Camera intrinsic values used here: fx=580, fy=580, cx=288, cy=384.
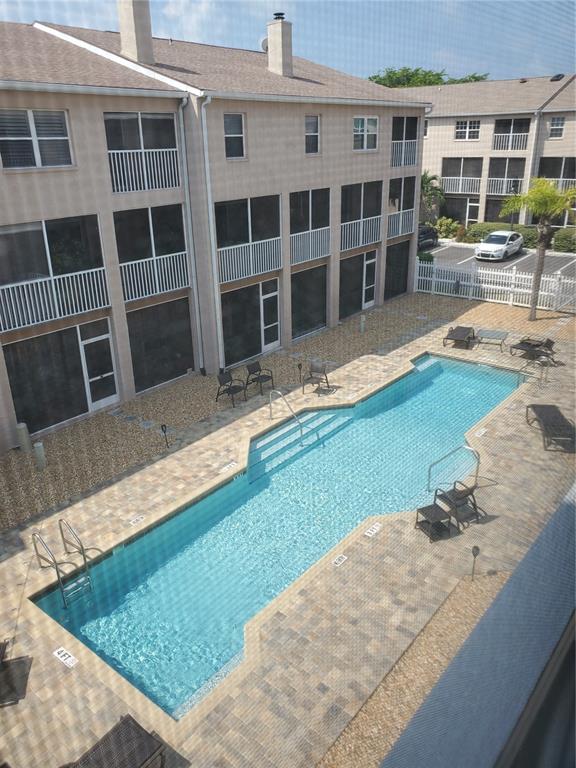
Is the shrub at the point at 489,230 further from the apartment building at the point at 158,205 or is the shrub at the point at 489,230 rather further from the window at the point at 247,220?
the window at the point at 247,220

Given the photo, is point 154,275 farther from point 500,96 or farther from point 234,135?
point 500,96

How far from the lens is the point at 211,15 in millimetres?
7734

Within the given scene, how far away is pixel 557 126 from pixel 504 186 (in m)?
3.57

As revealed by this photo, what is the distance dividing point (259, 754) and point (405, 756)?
64.2 inches

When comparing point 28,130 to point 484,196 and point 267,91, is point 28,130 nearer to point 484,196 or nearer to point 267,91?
point 267,91

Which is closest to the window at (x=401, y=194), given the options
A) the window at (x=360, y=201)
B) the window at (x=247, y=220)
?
the window at (x=360, y=201)

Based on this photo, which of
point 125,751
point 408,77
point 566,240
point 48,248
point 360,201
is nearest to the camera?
point 125,751

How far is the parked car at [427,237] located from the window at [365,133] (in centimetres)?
1111

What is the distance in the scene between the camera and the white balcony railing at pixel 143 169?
39.5ft

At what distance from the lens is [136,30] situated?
13352mm

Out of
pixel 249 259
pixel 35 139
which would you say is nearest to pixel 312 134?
pixel 249 259

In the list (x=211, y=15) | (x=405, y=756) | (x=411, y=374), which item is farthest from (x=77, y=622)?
(x=411, y=374)

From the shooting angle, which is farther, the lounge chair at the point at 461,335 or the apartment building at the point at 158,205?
the lounge chair at the point at 461,335

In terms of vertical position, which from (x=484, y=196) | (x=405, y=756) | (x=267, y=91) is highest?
(x=267, y=91)
